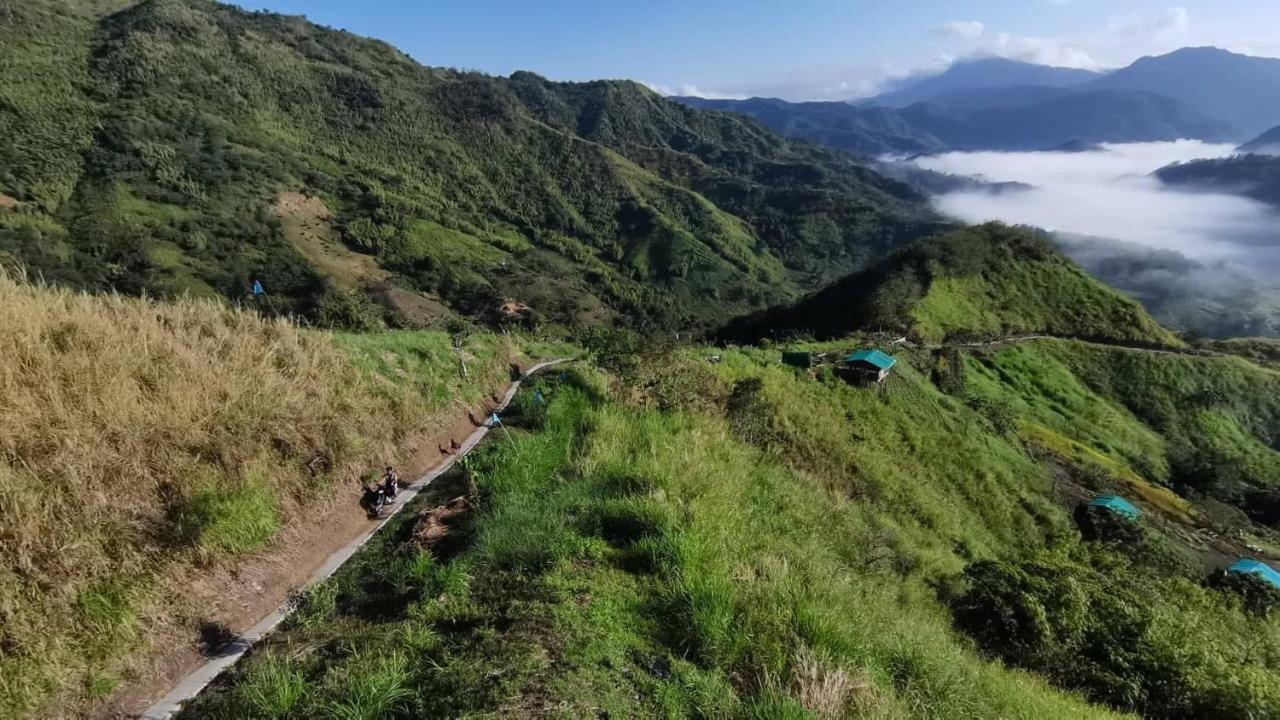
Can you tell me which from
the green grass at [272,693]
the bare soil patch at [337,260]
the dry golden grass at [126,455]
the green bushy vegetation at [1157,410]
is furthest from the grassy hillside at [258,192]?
the green bushy vegetation at [1157,410]

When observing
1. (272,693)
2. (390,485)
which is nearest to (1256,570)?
(390,485)

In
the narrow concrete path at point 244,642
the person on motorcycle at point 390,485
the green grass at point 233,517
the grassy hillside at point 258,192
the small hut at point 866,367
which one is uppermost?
the grassy hillside at point 258,192

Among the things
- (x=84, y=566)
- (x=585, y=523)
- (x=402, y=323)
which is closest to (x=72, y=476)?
(x=84, y=566)

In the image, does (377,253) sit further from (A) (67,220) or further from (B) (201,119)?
(B) (201,119)

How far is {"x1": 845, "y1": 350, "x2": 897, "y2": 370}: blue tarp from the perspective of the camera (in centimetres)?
3069

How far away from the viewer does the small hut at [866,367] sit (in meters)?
30.6

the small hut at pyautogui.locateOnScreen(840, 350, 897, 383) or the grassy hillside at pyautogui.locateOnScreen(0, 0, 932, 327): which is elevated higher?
the grassy hillside at pyautogui.locateOnScreen(0, 0, 932, 327)

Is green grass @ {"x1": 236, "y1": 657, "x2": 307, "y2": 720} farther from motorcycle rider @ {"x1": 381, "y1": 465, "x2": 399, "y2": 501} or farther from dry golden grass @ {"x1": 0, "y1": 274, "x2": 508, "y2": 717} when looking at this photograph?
motorcycle rider @ {"x1": 381, "y1": 465, "x2": 399, "y2": 501}

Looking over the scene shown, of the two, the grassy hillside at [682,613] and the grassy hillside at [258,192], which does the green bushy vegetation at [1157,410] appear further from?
the grassy hillside at [258,192]

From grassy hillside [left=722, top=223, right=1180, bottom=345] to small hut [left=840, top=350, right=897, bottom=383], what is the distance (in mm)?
20324

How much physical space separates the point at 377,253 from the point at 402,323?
170 ft

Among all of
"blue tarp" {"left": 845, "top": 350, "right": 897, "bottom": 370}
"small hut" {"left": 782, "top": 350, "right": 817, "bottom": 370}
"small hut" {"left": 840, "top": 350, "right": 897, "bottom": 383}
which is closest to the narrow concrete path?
"small hut" {"left": 782, "top": 350, "right": 817, "bottom": 370}

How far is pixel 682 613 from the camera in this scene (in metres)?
5.56

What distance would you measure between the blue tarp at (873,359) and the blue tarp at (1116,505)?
11.9 m
